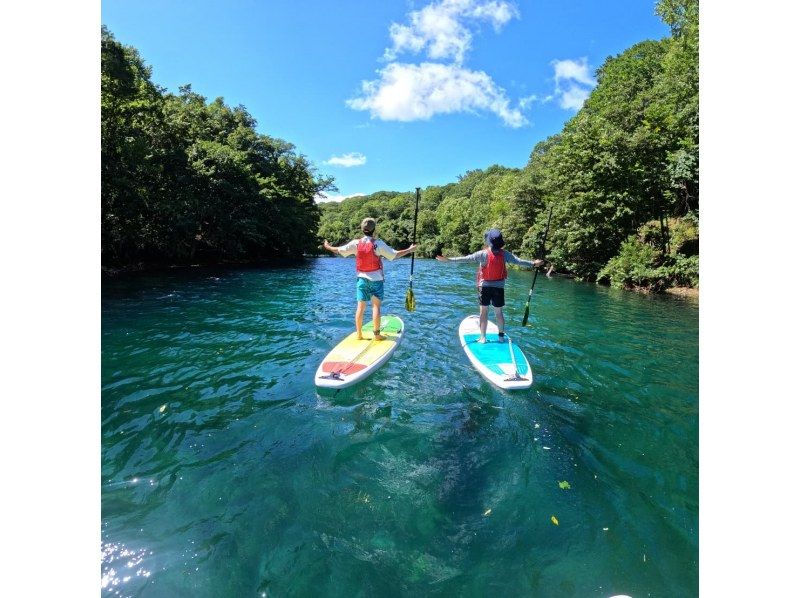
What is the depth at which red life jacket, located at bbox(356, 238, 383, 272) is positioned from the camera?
7207 millimetres

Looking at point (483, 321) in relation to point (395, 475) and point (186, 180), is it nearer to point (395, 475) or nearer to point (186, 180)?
point (395, 475)

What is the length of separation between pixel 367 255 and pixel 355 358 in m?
2.03

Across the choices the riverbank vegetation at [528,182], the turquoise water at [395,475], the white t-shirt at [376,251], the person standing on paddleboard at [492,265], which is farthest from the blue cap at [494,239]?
the riverbank vegetation at [528,182]

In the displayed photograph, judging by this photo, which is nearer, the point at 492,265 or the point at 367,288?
the point at 492,265

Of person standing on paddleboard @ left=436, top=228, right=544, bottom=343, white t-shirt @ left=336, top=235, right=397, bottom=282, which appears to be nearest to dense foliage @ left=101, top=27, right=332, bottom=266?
white t-shirt @ left=336, top=235, right=397, bottom=282

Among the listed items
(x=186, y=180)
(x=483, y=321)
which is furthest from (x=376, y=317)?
(x=186, y=180)

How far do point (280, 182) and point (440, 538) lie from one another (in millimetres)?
39731

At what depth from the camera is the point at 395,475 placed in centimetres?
399

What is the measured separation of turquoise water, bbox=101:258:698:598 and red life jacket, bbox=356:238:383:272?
193cm

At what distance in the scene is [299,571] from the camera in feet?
9.45

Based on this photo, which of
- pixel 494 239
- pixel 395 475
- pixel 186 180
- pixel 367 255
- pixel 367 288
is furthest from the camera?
pixel 186 180

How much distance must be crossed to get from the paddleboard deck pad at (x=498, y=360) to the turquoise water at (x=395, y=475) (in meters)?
0.21
